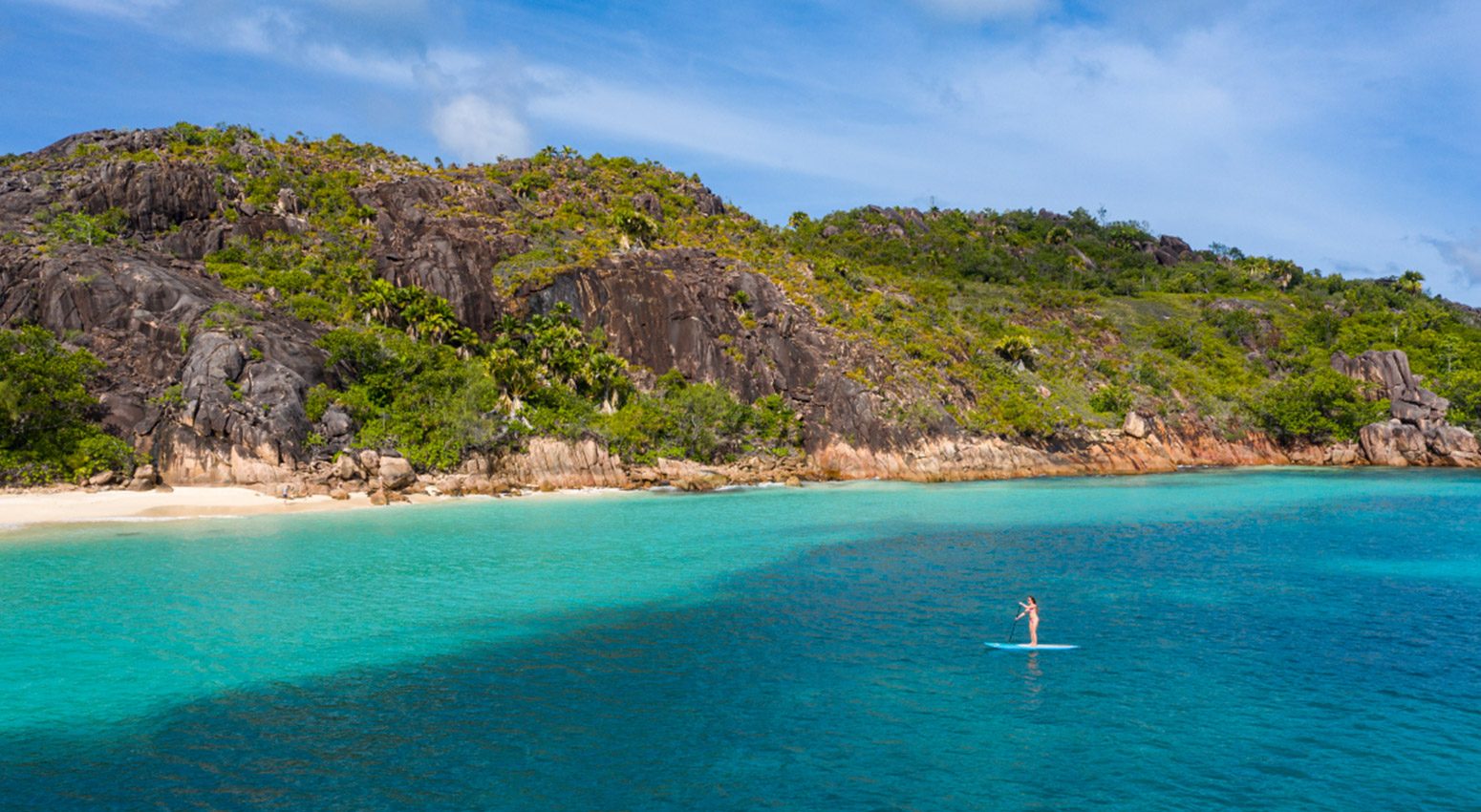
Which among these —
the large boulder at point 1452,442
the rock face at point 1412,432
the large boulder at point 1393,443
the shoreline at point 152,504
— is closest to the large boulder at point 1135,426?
the large boulder at point 1393,443

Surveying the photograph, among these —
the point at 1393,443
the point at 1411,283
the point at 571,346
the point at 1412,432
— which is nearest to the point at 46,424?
the point at 571,346

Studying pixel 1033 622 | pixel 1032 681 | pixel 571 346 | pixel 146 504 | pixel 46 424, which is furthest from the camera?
pixel 571 346

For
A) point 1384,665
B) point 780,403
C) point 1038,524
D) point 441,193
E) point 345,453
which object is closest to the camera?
point 1384,665

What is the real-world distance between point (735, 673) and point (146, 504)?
1883 inches

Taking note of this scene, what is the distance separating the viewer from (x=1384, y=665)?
22469 mm

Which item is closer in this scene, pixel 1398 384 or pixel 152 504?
pixel 152 504

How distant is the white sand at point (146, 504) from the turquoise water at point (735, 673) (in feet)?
25.1

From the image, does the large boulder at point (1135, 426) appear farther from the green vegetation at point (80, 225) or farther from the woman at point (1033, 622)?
the green vegetation at point (80, 225)

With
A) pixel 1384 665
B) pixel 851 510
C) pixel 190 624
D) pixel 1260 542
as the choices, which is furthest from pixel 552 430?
pixel 1384 665

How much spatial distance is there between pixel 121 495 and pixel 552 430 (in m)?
30.6

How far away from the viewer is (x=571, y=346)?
Answer: 8706 cm

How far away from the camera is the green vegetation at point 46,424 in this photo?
55188mm

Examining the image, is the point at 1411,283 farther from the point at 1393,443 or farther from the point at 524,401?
the point at 524,401

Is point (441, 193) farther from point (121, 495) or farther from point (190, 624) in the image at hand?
point (190, 624)
